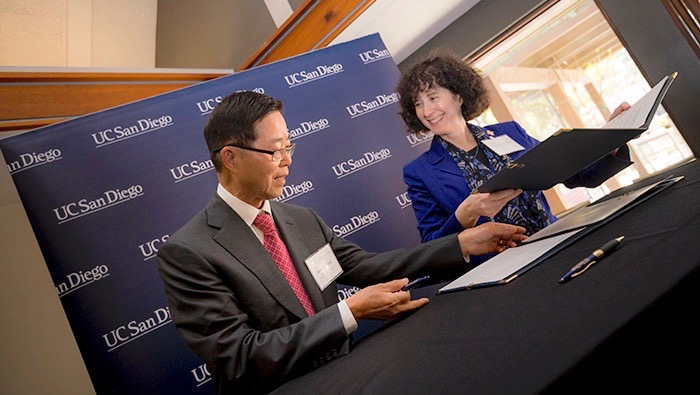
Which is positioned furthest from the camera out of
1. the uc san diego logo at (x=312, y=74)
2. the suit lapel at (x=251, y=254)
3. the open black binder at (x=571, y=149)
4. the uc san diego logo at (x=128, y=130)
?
the uc san diego logo at (x=312, y=74)

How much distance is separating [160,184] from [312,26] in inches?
68.6

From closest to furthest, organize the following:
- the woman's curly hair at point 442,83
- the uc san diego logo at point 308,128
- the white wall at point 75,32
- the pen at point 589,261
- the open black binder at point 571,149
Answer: the pen at point 589,261
the open black binder at point 571,149
the woman's curly hair at point 442,83
the uc san diego logo at point 308,128
the white wall at point 75,32

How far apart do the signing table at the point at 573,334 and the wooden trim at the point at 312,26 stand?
271 centimetres

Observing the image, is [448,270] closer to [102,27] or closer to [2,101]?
[2,101]

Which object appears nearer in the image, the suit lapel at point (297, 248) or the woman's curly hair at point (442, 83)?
the suit lapel at point (297, 248)

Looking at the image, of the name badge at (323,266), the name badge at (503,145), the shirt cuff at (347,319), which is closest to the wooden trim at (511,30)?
the name badge at (503,145)

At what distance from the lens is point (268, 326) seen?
1294 millimetres

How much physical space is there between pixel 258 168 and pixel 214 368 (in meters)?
0.72

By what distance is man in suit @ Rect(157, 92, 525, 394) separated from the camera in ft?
3.51

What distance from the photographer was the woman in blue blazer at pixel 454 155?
1.84 m

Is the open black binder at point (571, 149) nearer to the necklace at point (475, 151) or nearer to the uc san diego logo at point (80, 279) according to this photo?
the necklace at point (475, 151)

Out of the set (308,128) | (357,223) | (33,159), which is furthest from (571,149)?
(33,159)

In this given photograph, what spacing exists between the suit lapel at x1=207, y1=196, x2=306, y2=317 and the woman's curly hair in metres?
1.20

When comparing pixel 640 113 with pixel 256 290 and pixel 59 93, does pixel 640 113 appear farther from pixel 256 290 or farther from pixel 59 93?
pixel 59 93
